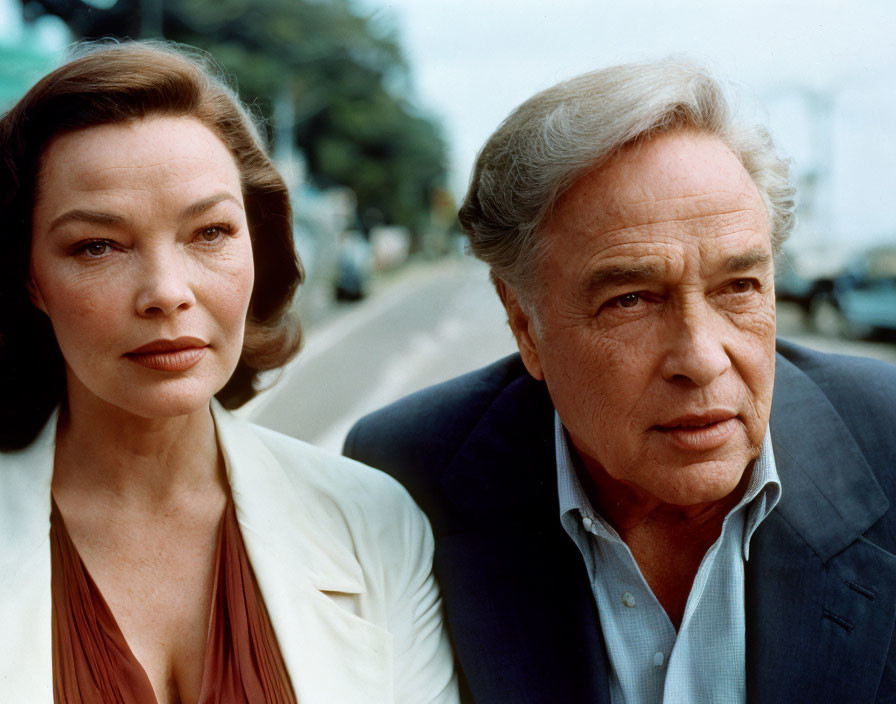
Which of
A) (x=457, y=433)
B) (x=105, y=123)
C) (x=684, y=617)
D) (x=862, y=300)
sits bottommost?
(x=862, y=300)

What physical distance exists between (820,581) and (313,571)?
1.09m

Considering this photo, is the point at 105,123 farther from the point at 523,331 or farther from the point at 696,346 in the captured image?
the point at 696,346

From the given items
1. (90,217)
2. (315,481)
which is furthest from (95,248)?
(315,481)

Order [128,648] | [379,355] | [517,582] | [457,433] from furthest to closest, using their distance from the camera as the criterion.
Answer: [379,355] < [457,433] < [517,582] < [128,648]

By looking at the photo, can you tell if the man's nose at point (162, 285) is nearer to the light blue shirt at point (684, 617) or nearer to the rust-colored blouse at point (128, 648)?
the rust-colored blouse at point (128, 648)

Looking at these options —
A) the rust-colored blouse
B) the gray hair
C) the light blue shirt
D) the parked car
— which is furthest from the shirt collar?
the parked car

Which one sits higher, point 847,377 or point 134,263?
point 134,263

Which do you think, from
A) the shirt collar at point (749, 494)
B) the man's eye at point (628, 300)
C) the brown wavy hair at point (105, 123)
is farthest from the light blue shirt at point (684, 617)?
the brown wavy hair at point (105, 123)

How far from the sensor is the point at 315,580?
6.29ft

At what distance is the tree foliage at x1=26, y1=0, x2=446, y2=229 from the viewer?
2917 cm

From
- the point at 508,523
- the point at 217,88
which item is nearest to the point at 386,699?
the point at 508,523

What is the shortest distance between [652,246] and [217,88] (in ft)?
3.21

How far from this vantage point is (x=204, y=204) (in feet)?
5.67

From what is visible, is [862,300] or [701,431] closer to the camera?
[701,431]
